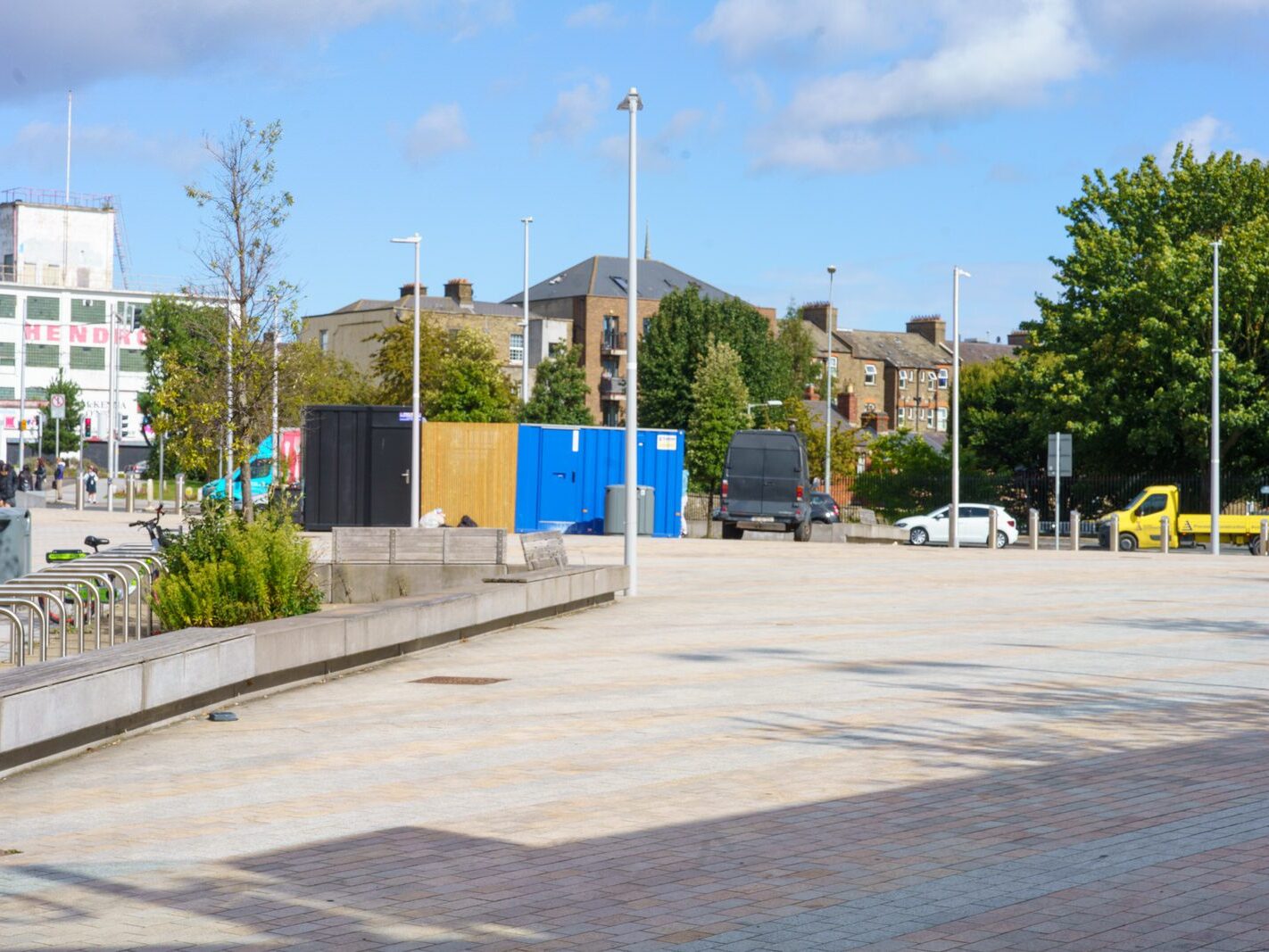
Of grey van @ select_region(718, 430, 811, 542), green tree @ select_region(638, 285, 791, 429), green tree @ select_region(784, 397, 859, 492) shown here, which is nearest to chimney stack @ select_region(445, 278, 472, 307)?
green tree @ select_region(638, 285, 791, 429)

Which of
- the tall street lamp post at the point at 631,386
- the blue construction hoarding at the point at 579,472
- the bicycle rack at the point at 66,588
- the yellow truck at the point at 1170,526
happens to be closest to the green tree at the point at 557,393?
the yellow truck at the point at 1170,526

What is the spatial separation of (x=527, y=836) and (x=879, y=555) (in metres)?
25.2

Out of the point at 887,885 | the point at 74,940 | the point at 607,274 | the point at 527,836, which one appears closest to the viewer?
the point at 74,940

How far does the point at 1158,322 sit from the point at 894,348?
87340 mm

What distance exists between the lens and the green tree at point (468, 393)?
6825 cm

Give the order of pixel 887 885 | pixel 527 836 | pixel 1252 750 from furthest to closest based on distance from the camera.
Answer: pixel 1252 750
pixel 527 836
pixel 887 885

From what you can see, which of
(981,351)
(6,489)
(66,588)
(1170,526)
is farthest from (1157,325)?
(981,351)

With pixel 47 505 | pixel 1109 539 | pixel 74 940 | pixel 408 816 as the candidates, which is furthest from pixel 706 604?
pixel 47 505

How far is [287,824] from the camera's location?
7527 mm

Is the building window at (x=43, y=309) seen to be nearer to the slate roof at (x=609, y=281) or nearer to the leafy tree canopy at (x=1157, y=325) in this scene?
the slate roof at (x=609, y=281)

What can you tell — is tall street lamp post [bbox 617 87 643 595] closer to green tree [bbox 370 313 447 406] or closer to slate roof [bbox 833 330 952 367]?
green tree [bbox 370 313 447 406]

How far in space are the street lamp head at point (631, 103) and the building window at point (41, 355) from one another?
86668mm

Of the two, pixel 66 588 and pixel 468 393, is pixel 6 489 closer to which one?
pixel 468 393

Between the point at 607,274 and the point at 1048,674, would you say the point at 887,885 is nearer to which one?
the point at 1048,674
